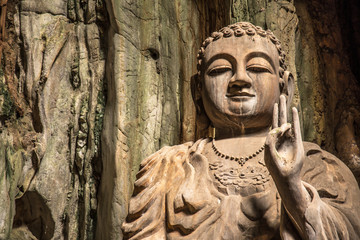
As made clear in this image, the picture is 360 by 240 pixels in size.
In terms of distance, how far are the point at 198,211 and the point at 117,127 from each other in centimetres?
138

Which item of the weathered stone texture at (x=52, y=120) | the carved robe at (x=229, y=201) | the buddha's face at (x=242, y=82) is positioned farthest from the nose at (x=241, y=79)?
the weathered stone texture at (x=52, y=120)

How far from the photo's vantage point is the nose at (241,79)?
3.65m

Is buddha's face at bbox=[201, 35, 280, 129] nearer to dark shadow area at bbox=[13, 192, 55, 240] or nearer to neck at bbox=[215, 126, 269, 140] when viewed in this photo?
neck at bbox=[215, 126, 269, 140]

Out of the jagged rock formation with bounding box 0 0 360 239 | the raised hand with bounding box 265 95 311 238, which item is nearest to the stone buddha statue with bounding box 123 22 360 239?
the raised hand with bounding box 265 95 311 238

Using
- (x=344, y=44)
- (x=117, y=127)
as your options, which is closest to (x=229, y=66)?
(x=117, y=127)

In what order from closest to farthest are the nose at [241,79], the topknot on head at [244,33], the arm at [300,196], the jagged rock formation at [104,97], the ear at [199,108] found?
the arm at [300,196]
the nose at [241,79]
the topknot on head at [244,33]
the ear at [199,108]
the jagged rock formation at [104,97]

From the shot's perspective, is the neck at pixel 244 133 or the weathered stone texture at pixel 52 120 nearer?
the neck at pixel 244 133

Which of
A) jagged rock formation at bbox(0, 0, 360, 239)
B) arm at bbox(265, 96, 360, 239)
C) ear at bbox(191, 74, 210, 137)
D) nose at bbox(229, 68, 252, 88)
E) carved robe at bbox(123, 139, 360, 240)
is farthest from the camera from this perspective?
jagged rock formation at bbox(0, 0, 360, 239)

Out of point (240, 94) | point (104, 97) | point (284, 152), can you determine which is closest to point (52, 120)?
point (104, 97)

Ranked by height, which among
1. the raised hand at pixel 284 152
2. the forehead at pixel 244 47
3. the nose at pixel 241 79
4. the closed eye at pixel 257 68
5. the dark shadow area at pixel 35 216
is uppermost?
the forehead at pixel 244 47

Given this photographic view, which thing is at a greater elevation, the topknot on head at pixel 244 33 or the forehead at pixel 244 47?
the topknot on head at pixel 244 33

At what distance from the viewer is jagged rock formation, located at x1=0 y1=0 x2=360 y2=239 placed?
15.5 feet

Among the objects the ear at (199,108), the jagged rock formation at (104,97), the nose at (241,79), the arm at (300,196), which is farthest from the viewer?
the jagged rock formation at (104,97)

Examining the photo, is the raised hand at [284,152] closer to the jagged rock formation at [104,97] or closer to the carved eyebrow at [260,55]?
the carved eyebrow at [260,55]
